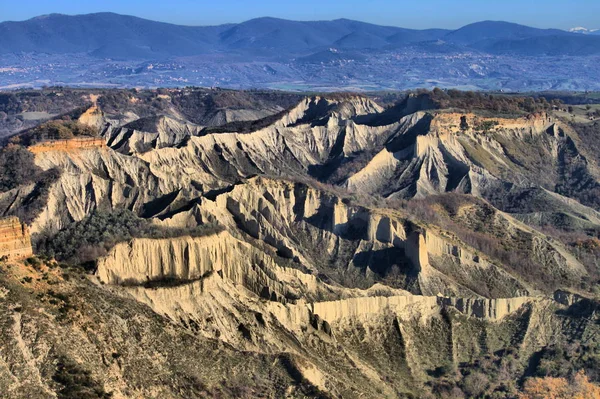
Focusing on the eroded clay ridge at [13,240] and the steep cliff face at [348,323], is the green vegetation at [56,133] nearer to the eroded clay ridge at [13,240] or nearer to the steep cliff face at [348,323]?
the steep cliff face at [348,323]

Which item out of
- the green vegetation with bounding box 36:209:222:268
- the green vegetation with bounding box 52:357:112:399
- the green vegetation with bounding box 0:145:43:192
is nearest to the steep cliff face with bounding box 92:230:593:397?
the green vegetation with bounding box 36:209:222:268

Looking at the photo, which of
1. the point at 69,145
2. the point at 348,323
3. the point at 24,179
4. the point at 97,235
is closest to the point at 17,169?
the point at 24,179

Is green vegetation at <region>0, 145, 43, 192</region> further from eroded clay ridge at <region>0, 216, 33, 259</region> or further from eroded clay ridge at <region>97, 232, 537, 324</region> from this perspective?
eroded clay ridge at <region>0, 216, 33, 259</region>

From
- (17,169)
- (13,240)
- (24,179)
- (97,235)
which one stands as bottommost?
(24,179)

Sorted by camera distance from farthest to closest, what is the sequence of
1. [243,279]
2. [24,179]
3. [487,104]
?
[487,104]
[24,179]
[243,279]

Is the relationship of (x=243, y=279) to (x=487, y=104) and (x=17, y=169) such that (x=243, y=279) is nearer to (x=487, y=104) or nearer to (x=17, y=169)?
(x=17, y=169)
